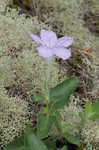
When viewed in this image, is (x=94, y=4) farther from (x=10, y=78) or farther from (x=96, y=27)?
(x=10, y=78)

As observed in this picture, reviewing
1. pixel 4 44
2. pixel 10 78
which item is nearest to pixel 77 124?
pixel 10 78

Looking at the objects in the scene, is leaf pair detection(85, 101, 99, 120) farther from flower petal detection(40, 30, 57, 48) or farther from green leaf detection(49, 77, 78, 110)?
flower petal detection(40, 30, 57, 48)

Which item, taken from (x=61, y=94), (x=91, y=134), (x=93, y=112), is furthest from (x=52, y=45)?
(x=91, y=134)

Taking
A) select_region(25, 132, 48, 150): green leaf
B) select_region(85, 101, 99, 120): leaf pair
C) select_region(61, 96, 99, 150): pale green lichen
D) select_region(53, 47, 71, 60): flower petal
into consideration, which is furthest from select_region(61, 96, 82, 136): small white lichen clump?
select_region(53, 47, 71, 60): flower petal

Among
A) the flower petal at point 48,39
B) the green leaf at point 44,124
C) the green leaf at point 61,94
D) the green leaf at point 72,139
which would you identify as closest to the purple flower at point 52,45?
the flower petal at point 48,39

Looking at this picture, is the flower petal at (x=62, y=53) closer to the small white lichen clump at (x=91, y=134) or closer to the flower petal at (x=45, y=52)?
the flower petal at (x=45, y=52)

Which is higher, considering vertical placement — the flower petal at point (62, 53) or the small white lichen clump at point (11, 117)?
the flower petal at point (62, 53)
